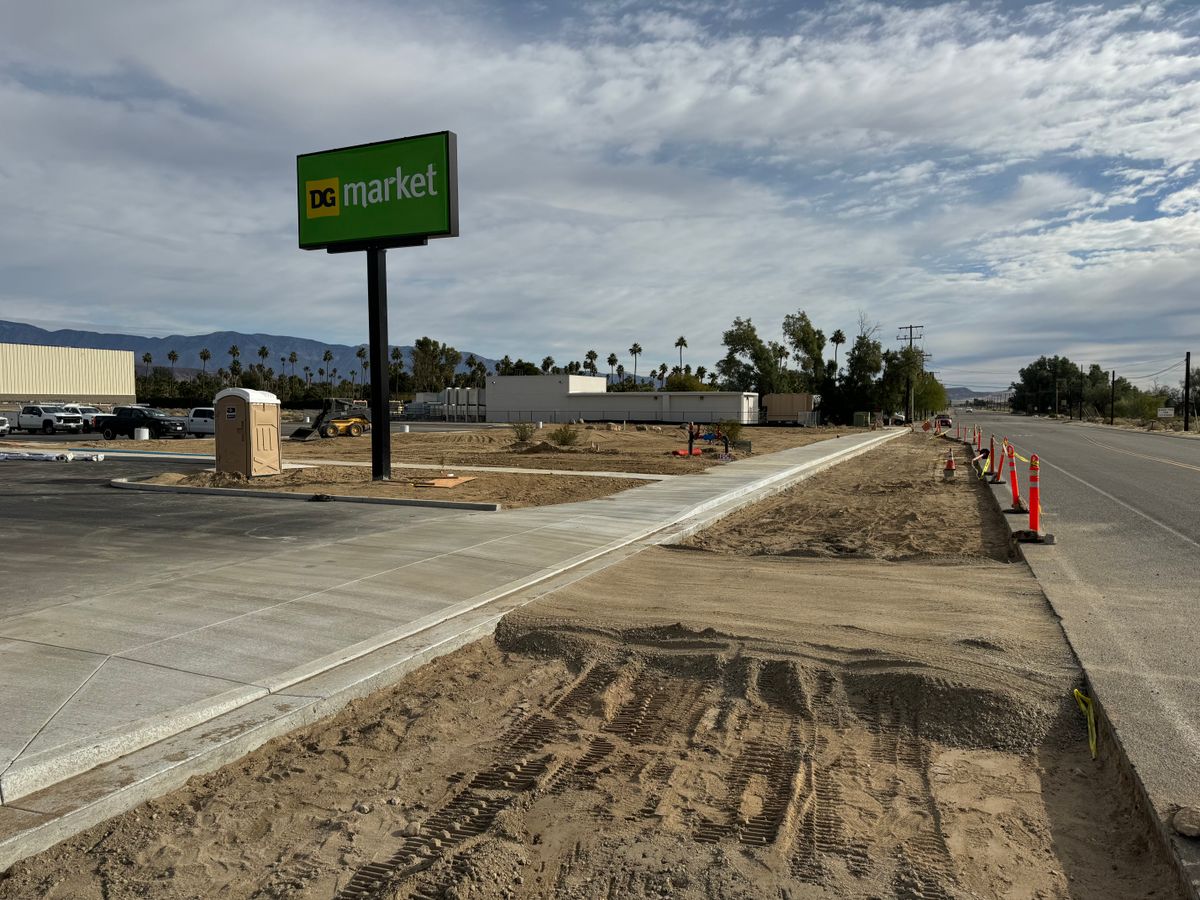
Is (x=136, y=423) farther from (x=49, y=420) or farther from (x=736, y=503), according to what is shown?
(x=736, y=503)

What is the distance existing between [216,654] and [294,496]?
10777 millimetres

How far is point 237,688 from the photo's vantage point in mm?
5359

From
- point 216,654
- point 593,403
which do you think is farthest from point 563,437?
point 593,403

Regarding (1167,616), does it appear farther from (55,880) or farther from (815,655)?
(55,880)

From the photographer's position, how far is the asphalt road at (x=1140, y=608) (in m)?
Result: 4.52

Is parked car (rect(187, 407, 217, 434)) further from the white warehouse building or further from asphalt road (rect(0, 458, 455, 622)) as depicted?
the white warehouse building

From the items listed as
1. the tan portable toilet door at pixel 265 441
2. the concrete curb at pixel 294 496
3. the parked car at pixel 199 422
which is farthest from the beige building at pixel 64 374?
the concrete curb at pixel 294 496

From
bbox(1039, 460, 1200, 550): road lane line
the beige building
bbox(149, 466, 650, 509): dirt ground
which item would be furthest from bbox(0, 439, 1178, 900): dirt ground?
the beige building

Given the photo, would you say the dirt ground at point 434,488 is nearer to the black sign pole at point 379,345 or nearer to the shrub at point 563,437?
the black sign pole at point 379,345

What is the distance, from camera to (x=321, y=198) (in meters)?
20.1

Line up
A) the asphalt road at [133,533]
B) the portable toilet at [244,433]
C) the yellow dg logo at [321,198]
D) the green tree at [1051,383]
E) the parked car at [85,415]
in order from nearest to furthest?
the asphalt road at [133,533], the portable toilet at [244,433], the yellow dg logo at [321,198], the parked car at [85,415], the green tree at [1051,383]

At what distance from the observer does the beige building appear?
81375 mm

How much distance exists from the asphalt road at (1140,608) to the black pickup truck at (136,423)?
126ft

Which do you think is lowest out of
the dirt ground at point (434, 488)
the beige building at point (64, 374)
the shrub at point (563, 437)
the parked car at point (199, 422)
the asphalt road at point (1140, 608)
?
the asphalt road at point (1140, 608)
